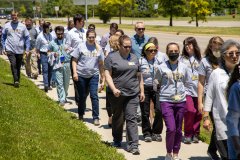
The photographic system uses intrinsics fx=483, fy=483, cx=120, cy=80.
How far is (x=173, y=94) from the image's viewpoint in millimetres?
7008

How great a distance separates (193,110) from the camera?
819cm

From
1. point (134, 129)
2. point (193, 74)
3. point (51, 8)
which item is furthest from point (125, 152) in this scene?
point (51, 8)

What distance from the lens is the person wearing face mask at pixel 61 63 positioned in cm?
1156

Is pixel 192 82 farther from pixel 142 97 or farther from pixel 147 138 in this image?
pixel 147 138

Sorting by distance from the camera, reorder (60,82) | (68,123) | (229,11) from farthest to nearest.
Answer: (229,11) < (60,82) < (68,123)

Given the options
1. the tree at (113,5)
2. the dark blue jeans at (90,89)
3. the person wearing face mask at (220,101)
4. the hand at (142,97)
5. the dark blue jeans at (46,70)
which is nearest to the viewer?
the person wearing face mask at (220,101)

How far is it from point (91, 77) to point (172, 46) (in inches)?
119

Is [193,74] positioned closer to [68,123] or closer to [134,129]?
[134,129]

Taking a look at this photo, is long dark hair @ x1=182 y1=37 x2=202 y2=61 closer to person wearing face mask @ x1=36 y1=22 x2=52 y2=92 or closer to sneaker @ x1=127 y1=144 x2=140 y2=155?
sneaker @ x1=127 y1=144 x2=140 y2=155

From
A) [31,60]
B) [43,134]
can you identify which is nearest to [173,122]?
[43,134]

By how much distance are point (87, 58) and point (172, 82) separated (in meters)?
2.86

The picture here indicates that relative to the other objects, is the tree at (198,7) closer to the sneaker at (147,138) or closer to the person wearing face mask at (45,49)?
the person wearing face mask at (45,49)

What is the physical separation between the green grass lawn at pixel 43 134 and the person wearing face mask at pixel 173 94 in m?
0.84

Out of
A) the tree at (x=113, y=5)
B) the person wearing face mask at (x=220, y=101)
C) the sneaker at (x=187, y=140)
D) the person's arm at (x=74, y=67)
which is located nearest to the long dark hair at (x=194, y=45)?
the sneaker at (x=187, y=140)
